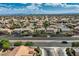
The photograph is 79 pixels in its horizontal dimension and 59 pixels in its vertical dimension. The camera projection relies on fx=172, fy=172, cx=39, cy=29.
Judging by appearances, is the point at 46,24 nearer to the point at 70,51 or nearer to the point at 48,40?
the point at 48,40

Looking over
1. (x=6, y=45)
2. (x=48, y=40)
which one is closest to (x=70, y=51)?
(x=48, y=40)

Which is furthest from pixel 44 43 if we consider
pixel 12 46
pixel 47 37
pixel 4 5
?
pixel 4 5

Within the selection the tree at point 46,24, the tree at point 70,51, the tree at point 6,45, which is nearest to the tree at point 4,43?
the tree at point 6,45

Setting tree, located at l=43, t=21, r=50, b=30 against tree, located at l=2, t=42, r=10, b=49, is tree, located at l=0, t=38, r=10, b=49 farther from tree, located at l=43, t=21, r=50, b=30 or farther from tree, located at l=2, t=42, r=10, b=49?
tree, located at l=43, t=21, r=50, b=30

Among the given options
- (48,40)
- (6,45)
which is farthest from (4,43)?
(48,40)

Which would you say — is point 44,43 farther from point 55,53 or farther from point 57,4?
point 57,4

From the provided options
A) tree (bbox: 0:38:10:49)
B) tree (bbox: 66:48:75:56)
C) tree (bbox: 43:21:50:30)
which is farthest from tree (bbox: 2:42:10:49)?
tree (bbox: 66:48:75:56)

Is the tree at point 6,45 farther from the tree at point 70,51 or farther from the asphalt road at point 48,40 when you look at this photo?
the tree at point 70,51

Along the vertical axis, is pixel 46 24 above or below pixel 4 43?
A: above

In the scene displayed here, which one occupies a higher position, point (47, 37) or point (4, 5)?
point (4, 5)

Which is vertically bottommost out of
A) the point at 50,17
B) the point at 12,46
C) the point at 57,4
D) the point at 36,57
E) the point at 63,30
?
the point at 36,57
